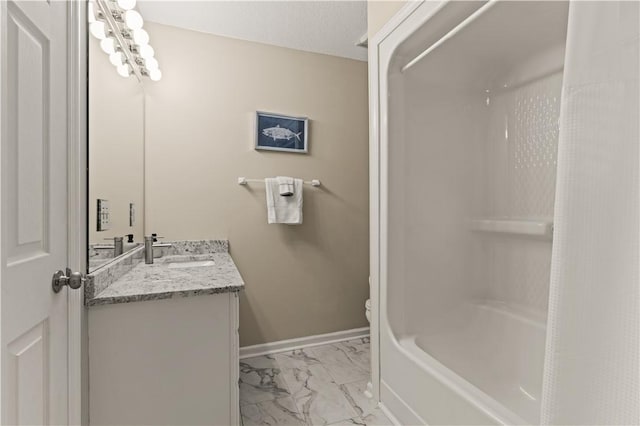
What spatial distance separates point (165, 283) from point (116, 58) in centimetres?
117

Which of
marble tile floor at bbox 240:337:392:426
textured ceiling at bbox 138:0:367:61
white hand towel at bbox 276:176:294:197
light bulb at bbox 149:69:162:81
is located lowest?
marble tile floor at bbox 240:337:392:426

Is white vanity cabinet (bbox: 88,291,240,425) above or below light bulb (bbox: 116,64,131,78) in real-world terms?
below

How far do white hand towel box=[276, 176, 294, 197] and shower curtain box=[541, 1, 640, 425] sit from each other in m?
1.81

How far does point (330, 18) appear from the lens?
2045 millimetres

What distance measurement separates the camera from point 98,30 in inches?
50.5

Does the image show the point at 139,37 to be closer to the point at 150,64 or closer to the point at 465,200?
the point at 150,64

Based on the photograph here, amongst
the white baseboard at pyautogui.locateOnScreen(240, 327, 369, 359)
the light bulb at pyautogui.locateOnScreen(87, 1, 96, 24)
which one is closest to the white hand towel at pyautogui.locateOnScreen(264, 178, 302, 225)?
the white baseboard at pyautogui.locateOnScreen(240, 327, 369, 359)

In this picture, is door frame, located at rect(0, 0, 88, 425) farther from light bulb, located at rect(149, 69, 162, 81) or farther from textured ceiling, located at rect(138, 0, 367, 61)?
textured ceiling, located at rect(138, 0, 367, 61)

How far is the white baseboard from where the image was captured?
2.21 meters

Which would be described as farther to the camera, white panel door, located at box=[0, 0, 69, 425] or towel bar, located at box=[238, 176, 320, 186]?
towel bar, located at box=[238, 176, 320, 186]

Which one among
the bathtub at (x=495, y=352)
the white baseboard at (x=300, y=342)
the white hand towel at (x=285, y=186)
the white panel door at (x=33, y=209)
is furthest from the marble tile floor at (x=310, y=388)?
the white hand towel at (x=285, y=186)

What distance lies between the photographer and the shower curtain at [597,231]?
0.42 m

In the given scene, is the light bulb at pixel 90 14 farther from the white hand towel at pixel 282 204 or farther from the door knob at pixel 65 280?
the white hand towel at pixel 282 204

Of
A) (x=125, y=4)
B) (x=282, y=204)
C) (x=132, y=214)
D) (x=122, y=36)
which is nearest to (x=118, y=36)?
(x=122, y=36)
